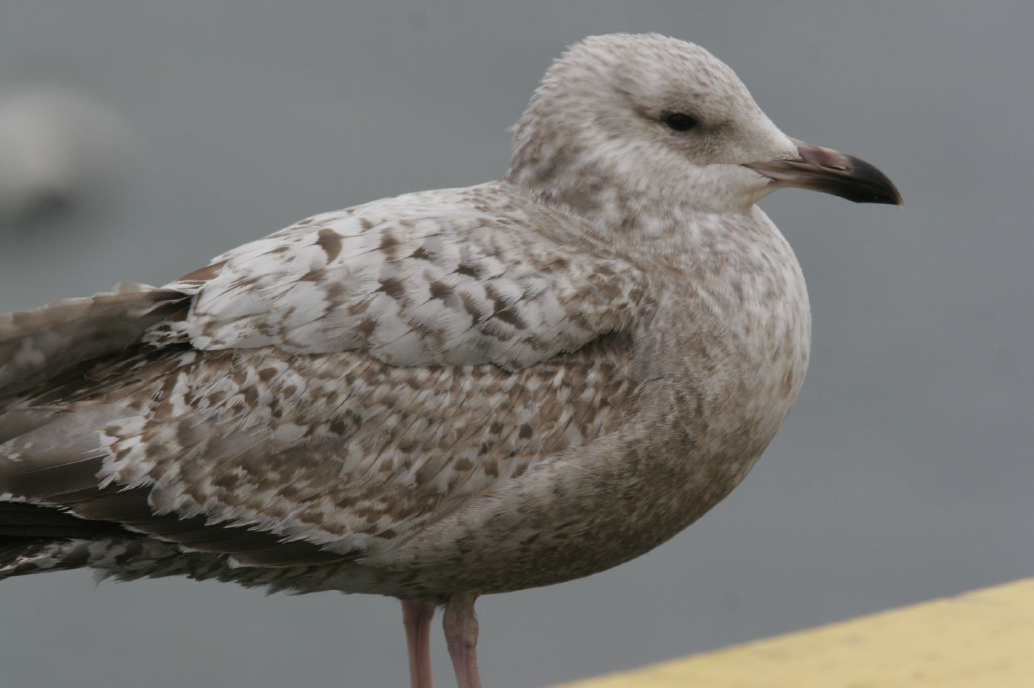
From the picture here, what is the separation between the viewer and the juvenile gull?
200cm

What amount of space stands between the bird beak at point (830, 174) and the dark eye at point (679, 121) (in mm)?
115

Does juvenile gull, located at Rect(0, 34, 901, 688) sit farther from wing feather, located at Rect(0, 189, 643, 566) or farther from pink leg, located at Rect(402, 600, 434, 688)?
pink leg, located at Rect(402, 600, 434, 688)

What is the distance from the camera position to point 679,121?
2.22m

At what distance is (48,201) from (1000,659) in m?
4.01

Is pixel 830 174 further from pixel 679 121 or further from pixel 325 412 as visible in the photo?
pixel 325 412

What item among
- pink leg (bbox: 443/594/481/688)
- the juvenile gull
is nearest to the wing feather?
the juvenile gull

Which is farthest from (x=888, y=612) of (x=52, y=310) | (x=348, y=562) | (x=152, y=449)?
(x=52, y=310)

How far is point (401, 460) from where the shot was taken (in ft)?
6.58

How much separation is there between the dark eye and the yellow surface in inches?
36.4

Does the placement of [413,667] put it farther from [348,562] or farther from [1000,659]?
[1000,659]

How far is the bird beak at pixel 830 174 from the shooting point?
7.38 feet

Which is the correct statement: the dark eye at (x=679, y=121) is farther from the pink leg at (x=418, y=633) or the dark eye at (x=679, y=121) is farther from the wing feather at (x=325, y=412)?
the pink leg at (x=418, y=633)

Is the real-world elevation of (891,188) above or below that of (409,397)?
above

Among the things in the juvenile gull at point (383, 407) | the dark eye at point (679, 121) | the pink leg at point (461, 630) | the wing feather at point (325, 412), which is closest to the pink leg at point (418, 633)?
the pink leg at point (461, 630)
